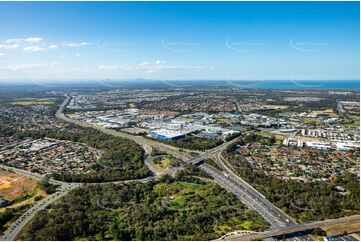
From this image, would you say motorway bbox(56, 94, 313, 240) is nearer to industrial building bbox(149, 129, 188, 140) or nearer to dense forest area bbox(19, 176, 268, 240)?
dense forest area bbox(19, 176, 268, 240)

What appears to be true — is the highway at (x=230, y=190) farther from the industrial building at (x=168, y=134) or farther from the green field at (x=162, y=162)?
the industrial building at (x=168, y=134)

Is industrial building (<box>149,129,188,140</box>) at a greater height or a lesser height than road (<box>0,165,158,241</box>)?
greater

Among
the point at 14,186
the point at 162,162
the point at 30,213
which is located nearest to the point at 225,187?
the point at 162,162

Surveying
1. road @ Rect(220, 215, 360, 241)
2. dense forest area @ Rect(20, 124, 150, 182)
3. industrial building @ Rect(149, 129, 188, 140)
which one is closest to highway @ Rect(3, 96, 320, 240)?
road @ Rect(220, 215, 360, 241)

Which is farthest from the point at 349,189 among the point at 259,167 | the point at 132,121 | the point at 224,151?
the point at 132,121

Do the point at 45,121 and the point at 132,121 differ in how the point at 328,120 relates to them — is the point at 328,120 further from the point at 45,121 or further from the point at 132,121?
the point at 45,121

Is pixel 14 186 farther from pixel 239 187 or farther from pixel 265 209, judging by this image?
pixel 265 209
